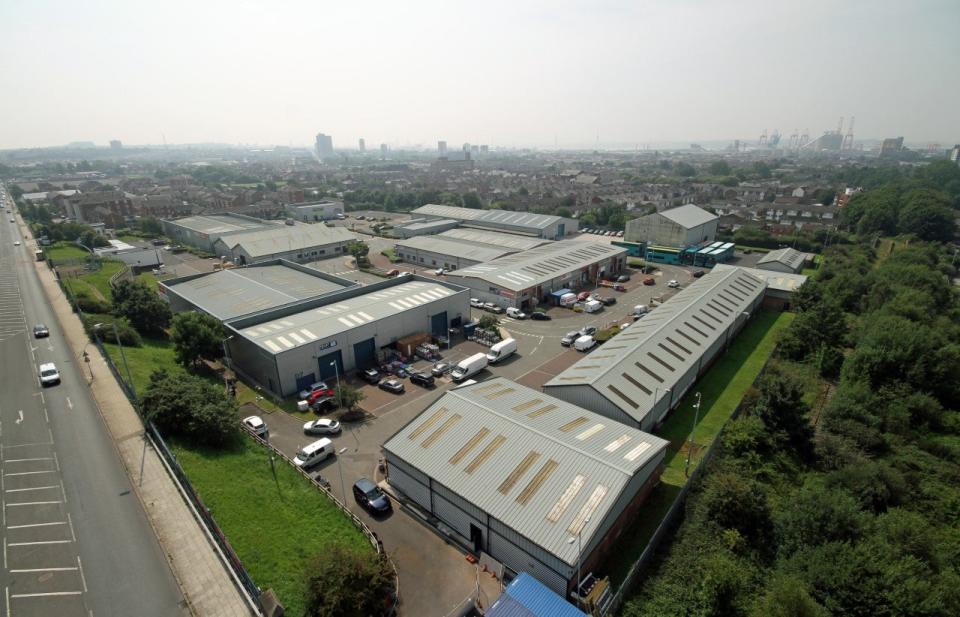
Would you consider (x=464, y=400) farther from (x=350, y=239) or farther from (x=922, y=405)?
(x=350, y=239)

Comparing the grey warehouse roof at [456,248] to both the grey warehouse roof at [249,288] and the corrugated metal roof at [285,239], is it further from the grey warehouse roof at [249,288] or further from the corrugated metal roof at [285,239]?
the grey warehouse roof at [249,288]

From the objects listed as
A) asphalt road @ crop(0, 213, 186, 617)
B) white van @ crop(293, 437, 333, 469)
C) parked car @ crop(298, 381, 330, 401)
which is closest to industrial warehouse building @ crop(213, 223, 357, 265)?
asphalt road @ crop(0, 213, 186, 617)

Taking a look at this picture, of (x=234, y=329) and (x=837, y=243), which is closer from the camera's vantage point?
(x=234, y=329)

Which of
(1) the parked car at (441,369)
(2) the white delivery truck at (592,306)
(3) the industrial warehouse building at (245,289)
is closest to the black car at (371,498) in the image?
(1) the parked car at (441,369)

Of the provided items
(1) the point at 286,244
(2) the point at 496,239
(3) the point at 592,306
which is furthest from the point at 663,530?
(1) the point at 286,244

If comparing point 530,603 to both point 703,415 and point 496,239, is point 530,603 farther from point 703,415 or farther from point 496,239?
point 496,239

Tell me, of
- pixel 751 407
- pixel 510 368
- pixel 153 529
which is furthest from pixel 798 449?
pixel 153 529
